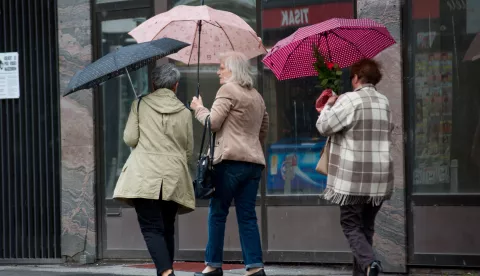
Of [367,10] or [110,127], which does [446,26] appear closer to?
[367,10]

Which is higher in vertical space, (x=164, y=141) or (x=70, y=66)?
(x=70, y=66)

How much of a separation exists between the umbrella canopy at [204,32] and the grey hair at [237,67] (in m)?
0.28

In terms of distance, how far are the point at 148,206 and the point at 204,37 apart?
5.29 feet

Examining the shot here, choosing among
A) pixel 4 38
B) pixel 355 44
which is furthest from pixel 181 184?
pixel 4 38

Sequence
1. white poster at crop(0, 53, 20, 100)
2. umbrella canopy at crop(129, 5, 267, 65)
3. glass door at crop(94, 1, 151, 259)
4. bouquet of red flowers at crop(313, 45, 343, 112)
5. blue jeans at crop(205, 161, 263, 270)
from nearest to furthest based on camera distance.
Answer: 1. bouquet of red flowers at crop(313, 45, 343, 112)
2. blue jeans at crop(205, 161, 263, 270)
3. umbrella canopy at crop(129, 5, 267, 65)
4. glass door at crop(94, 1, 151, 259)
5. white poster at crop(0, 53, 20, 100)

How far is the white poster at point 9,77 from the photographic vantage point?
32.6 ft

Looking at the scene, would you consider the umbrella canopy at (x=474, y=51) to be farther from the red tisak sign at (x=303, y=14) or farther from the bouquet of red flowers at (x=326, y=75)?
the bouquet of red flowers at (x=326, y=75)

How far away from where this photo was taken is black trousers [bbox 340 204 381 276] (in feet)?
21.0

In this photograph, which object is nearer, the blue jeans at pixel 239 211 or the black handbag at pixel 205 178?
the black handbag at pixel 205 178

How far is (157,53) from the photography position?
6.57 metres

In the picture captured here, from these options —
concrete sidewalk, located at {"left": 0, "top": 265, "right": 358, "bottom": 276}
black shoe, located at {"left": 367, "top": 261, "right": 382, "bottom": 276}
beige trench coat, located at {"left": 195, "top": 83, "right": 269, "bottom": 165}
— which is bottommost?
concrete sidewalk, located at {"left": 0, "top": 265, "right": 358, "bottom": 276}

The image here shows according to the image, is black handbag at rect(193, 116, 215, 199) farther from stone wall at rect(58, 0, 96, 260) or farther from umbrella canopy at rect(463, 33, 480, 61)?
stone wall at rect(58, 0, 96, 260)

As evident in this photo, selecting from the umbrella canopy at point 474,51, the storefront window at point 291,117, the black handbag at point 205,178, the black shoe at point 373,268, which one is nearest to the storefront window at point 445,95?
the umbrella canopy at point 474,51

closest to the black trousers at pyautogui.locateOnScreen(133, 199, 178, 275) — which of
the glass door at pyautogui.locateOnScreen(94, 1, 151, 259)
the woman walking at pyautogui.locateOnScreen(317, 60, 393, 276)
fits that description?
the woman walking at pyautogui.locateOnScreen(317, 60, 393, 276)
